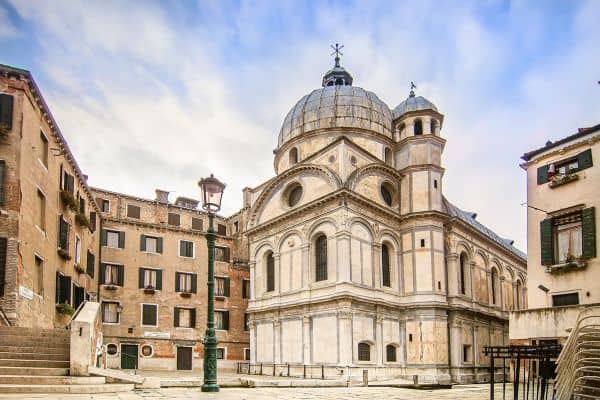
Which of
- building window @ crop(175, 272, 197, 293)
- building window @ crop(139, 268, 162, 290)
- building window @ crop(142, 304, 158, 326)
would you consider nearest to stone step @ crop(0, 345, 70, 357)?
building window @ crop(142, 304, 158, 326)

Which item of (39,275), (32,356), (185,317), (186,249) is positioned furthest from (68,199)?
(185,317)

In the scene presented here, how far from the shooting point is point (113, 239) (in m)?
37.3

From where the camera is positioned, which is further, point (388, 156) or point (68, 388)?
point (388, 156)

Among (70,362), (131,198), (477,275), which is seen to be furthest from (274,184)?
(70,362)

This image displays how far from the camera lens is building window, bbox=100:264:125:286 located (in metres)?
36.4

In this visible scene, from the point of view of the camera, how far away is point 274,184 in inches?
1471

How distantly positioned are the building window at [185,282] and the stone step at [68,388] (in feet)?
85.1

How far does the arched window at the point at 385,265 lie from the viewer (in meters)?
34.7

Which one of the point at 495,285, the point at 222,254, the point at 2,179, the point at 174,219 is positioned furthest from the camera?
the point at 495,285

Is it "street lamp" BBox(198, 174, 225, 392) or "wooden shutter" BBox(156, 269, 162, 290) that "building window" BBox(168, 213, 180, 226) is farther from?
"street lamp" BBox(198, 174, 225, 392)

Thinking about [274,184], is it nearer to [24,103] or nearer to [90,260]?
[90,260]

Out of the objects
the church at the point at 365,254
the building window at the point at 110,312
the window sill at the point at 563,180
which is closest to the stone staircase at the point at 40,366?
the church at the point at 365,254

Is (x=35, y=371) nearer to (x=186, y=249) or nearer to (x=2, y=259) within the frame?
(x=2, y=259)

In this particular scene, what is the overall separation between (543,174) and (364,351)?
13364 millimetres
